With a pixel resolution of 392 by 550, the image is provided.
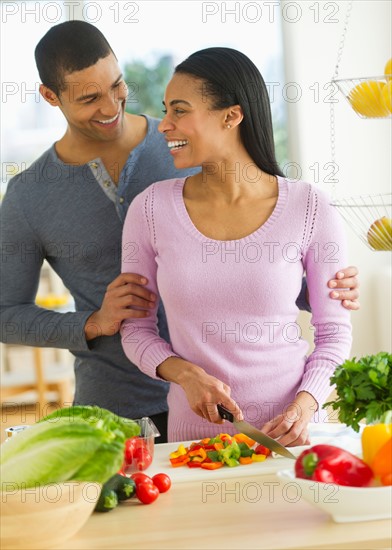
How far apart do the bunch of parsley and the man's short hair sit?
42.3 inches

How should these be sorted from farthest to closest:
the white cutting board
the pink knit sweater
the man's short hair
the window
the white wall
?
the window < the white wall < the man's short hair < the pink knit sweater < the white cutting board

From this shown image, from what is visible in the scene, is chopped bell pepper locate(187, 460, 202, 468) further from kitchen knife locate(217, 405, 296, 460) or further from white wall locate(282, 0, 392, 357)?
white wall locate(282, 0, 392, 357)

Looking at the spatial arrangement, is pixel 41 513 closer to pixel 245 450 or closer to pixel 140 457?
pixel 140 457

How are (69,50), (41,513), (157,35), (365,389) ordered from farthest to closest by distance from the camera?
(157,35) → (69,50) → (365,389) → (41,513)

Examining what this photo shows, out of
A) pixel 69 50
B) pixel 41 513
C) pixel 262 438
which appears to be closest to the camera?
pixel 41 513

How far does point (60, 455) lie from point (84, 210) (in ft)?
3.39

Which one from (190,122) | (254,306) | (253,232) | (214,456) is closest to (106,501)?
(214,456)

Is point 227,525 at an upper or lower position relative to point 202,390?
lower

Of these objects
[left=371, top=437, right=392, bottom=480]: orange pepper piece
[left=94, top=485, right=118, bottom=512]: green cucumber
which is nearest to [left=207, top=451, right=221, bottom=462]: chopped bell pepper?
[left=94, top=485, right=118, bottom=512]: green cucumber

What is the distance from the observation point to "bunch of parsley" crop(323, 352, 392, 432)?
140 cm

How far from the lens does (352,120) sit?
5.14m

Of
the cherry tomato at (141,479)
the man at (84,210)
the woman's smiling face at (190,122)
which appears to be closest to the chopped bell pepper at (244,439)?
the cherry tomato at (141,479)

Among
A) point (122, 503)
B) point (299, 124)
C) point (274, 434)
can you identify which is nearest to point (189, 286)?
point (274, 434)

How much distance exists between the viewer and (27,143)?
5.74m
